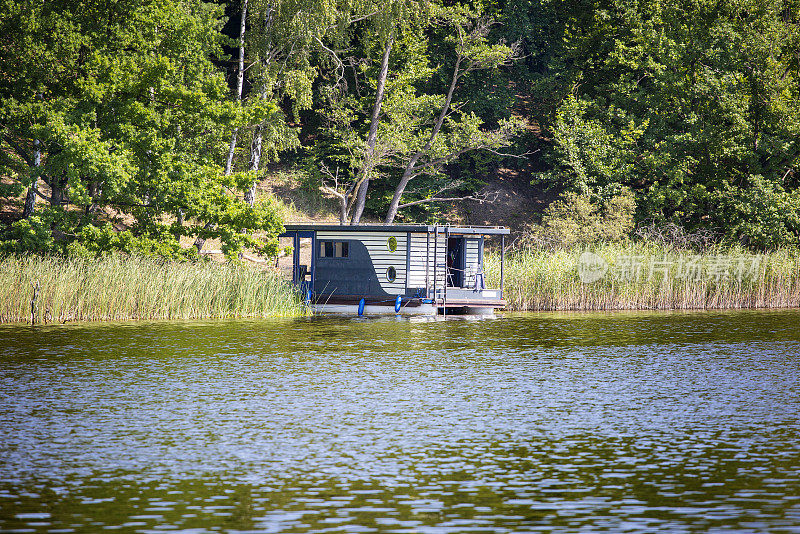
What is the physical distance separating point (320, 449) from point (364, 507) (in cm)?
248

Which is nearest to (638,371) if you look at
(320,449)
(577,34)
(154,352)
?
(320,449)

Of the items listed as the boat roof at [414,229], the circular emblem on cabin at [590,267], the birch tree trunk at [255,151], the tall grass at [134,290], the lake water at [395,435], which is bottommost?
the lake water at [395,435]

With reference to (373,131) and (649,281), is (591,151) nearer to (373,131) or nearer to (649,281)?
(373,131)

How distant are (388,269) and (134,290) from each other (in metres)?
9.44

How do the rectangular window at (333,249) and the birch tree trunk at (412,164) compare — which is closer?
the rectangular window at (333,249)

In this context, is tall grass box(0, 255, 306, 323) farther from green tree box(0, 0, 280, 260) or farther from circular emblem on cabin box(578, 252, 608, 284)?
circular emblem on cabin box(578, 252, 608, 284)

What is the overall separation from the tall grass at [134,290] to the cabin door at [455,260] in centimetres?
624

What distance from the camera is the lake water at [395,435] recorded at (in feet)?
28.0

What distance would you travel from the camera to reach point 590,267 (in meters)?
32.0

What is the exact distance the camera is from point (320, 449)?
11.1 m

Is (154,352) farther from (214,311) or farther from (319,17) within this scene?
(319,17)

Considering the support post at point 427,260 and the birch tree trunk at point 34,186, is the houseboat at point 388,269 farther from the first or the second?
the birch tree trunk at point 34,186

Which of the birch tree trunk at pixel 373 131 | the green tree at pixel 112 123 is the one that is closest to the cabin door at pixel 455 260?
the green tree at pixel 112 123

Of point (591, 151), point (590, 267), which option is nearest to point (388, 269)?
point (590, 267)
